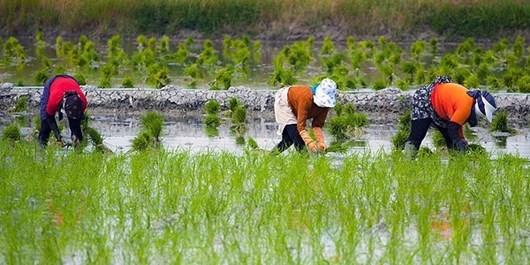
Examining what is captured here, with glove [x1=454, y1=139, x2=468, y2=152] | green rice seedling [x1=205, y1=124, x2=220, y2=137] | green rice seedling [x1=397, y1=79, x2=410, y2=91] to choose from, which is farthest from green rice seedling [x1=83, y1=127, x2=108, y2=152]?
green rice seedling [x1=397, y1=79, x2=410, y2=91]

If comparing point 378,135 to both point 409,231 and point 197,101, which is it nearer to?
point 197,101

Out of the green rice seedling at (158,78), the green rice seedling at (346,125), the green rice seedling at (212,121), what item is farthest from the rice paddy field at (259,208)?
the green rice seedling at (158,78)

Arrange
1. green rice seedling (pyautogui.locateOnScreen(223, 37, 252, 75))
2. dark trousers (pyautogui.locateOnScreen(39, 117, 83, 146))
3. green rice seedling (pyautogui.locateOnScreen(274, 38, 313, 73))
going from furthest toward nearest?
green rice seedling (pyautogui.locateOnScreen(274, 38, 313, 73)) < green rice seedling (pyautogui.locateOnScreen(223, 37, 252, 75)) < dark trousers (pyautogui.locateOnScreen(39, 117, 83, 146))

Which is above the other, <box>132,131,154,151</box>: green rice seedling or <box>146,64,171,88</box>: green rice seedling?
<box>146,64,171,88</box>: green rice seedling

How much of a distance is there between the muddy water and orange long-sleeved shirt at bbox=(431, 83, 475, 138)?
3.90ft

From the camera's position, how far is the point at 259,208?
7137mm

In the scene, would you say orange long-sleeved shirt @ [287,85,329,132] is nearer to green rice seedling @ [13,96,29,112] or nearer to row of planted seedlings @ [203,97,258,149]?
row of planted seedlings @ [203,97,258,149]

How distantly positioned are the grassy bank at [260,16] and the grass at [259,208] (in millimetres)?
16322

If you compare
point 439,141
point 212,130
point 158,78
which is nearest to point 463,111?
point 439,141

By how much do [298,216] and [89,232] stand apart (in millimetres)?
1232

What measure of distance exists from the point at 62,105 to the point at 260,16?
16.6 meters

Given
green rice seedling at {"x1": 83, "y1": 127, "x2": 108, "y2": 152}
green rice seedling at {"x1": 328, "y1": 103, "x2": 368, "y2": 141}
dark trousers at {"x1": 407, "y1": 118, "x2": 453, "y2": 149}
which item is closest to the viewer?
dark trousers at {"x1": 407, "y1": 118, "x2": 453, "y2": 149}

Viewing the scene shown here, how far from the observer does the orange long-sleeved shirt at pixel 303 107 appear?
8.95 metres

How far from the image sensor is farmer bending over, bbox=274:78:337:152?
8.81m
